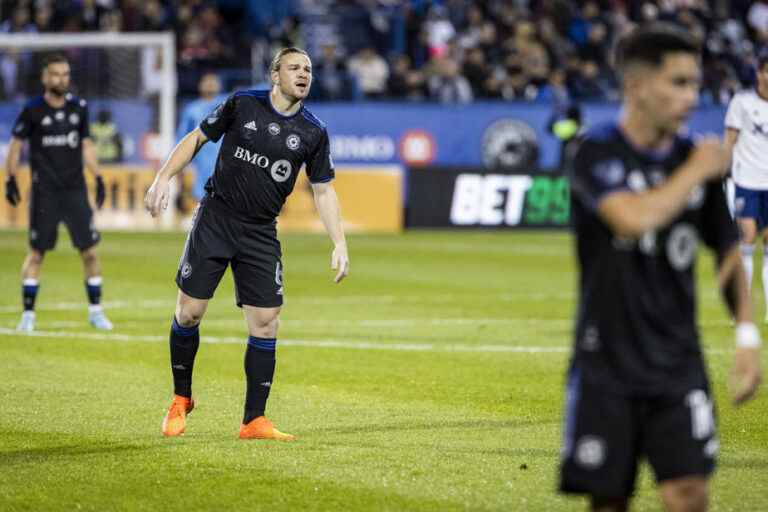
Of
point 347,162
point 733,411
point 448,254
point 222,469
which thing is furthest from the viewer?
point 347,162

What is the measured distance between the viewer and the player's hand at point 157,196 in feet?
25.3

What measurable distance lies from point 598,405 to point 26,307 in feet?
31.9

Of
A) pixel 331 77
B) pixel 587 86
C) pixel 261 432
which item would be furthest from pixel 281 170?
pixel 587 86

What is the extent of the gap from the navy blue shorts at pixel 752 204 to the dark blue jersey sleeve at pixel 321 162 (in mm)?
6634

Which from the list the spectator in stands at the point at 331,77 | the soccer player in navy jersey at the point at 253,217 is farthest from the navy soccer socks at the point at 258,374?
the spectator in stands at the point at 331,77

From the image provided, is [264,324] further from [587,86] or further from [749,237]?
[587,86]

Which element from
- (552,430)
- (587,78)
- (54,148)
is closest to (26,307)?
(54,148)

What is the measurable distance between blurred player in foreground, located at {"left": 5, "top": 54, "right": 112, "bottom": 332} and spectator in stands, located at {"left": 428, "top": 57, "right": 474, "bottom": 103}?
17.0m

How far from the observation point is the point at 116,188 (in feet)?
87.9

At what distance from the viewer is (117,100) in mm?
27734

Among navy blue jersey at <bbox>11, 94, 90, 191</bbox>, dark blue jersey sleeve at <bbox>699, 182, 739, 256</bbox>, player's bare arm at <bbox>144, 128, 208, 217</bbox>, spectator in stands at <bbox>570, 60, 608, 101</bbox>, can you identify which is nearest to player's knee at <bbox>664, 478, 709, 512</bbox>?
dark blue jersey sleeve at <bbox>699, 182, 739, 256</bbox>

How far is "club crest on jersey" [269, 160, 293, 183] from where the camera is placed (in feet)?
27.2

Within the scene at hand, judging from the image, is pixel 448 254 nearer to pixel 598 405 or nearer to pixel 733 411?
pixel 733 411

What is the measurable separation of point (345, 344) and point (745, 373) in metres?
8.16
